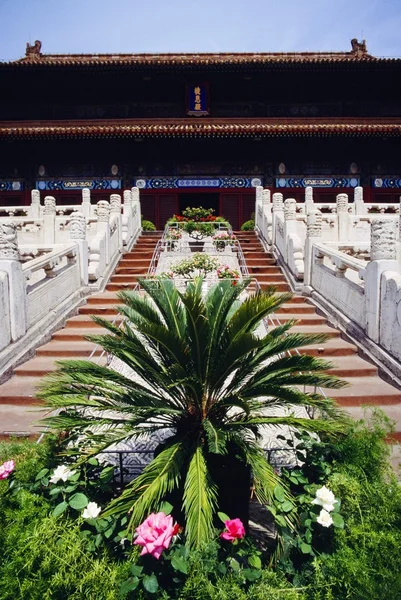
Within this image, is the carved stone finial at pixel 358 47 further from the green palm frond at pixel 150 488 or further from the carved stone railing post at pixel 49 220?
the green palm frond at pixel 150 488

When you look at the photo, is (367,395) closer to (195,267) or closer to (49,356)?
(49,356)

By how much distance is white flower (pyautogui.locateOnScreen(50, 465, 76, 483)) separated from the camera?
10.6 ft

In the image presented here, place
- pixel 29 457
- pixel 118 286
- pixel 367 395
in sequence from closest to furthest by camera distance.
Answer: pixel 29 457
pixel 367 395
pixel 118 286

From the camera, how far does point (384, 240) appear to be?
251 inches

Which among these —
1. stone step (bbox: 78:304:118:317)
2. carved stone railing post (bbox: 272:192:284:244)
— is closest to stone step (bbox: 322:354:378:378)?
stone step (bbox: 78:304:118:317)

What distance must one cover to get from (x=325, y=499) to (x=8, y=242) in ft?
18.7

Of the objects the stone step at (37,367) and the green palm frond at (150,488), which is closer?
the green palm frond at (150,488)

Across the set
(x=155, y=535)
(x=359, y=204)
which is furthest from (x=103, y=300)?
(x=359, y=204)

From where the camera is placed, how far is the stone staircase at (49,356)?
17.1ft

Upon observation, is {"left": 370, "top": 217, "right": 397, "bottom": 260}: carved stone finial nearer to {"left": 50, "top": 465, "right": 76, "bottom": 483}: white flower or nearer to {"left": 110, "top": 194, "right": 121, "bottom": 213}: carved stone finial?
{"left": 50, "top": 465, "right": 76, "bottom": 483}: white flower

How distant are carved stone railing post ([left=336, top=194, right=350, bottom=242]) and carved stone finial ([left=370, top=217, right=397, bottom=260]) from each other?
5.88 metres

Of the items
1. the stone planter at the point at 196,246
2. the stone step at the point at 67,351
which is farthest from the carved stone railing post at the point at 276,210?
the stone step at the point at 67,351

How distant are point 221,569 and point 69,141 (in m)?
18.2

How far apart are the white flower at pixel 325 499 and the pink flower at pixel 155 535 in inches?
42.8
